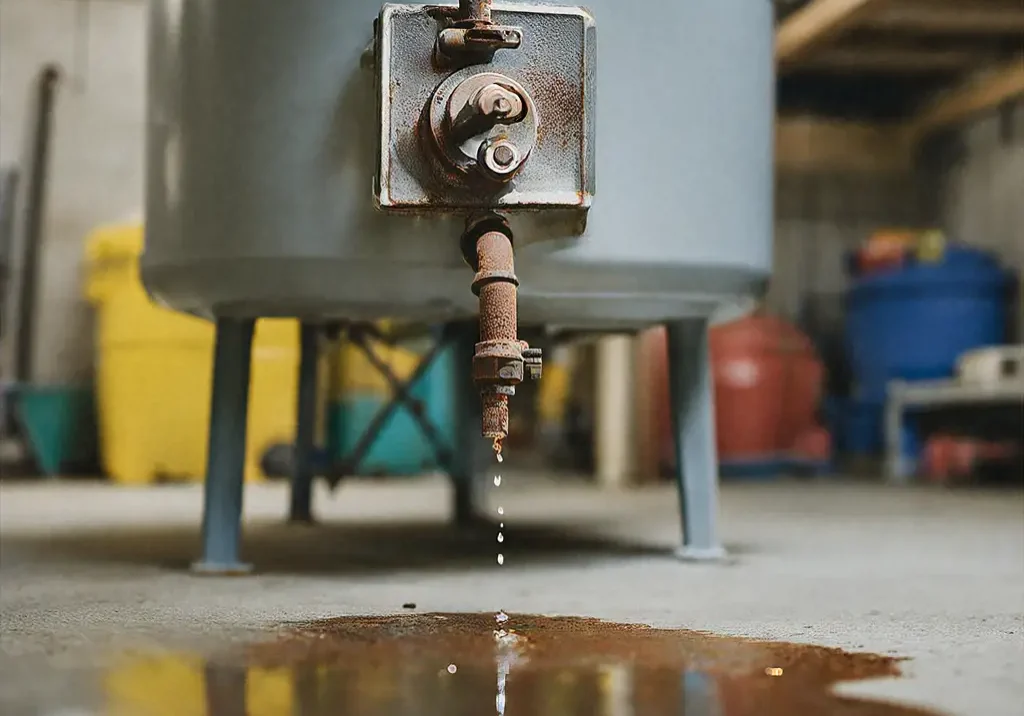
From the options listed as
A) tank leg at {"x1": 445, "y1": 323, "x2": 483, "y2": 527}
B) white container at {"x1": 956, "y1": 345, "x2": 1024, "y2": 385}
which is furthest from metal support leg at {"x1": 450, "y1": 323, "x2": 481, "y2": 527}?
white container at {"x1": 956, "y1": 345, "x2": 1024, "y2": 385}

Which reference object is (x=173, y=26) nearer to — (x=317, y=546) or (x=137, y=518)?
(x=317, y=546)

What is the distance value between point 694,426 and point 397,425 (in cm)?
246

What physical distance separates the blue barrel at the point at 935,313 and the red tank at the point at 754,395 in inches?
12.9

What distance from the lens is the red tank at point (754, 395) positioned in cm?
420

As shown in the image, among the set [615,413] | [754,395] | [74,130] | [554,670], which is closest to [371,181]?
[554,670]

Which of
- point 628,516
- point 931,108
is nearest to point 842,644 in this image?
point 628,516

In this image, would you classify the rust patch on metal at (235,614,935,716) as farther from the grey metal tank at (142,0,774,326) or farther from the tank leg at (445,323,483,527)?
the tank leg at (445,323,483,527)

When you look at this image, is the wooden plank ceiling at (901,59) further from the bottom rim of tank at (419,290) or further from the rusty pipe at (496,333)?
the rusty pipe at (496,333)

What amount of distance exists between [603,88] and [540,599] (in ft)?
2.09

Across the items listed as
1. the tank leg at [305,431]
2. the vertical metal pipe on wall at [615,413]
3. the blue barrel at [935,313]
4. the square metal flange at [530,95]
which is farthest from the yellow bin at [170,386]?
the square metal flange at [530,95]

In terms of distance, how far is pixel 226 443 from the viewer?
1577mm

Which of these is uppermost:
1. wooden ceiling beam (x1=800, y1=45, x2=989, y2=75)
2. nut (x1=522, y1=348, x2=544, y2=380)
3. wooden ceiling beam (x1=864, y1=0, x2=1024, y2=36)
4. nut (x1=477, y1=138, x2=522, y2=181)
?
wooden ceiling beam (x1=800, y1=45, x2=989, y2=75)

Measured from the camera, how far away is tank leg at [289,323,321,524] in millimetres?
2408

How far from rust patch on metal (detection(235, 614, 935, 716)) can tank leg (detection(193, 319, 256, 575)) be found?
0.48 metres
